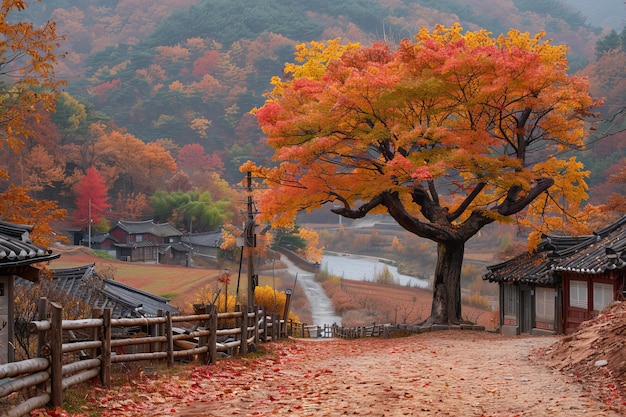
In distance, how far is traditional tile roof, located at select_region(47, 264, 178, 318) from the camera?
94.1 feet

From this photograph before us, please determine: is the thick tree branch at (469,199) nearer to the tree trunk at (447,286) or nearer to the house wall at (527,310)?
the tree trunk at (447,286)

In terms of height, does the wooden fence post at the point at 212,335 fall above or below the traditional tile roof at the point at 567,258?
below

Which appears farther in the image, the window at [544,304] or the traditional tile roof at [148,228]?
the traditional tile roof at [148,228]

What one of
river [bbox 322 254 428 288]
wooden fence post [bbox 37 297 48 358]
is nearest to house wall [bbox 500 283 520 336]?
wooden fence post [bbox 37 297 48 358]

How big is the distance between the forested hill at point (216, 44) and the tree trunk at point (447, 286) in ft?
246

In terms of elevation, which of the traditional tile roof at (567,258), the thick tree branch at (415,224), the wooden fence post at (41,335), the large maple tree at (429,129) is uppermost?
the large maple tree at (429,129)

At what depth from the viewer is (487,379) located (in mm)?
12891

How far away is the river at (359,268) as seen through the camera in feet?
239

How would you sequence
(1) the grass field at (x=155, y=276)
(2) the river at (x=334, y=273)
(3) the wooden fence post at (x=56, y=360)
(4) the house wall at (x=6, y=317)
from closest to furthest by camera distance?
(3) the wooden fence post at (x=56, y=360) < (4) the house wall at (x=6, y=317) < (1) the grass field at (x=155, y=276) < (2) the river at (x=334, y=273)

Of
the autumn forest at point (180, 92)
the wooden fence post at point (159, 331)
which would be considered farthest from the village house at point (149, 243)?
the wooden fence post at point (159, 331)

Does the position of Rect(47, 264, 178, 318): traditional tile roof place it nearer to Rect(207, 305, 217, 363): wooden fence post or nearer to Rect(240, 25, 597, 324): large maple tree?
Rect(240, 25, 597, 324): large maple tree

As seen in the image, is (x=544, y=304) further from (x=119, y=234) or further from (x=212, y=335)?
(x=119, y=234)

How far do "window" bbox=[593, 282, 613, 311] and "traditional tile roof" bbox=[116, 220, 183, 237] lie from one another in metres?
47.1

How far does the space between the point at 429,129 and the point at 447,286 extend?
736 cm
